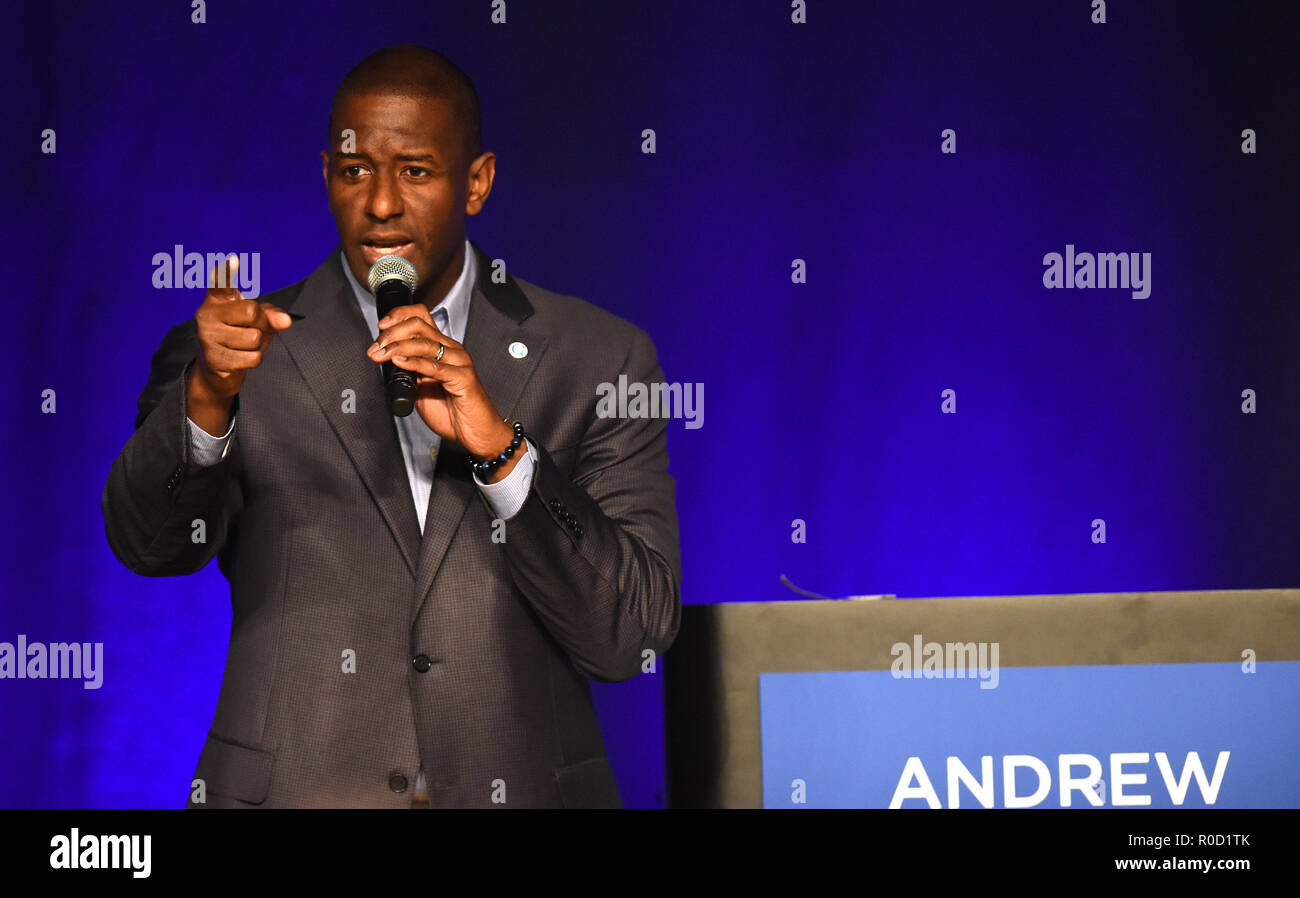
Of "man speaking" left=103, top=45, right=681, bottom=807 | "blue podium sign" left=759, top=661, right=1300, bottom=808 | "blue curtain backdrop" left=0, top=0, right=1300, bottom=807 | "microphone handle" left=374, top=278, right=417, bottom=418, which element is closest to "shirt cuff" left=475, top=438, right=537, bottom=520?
"man speaking" left=103, top=45, right=681, bottom=807

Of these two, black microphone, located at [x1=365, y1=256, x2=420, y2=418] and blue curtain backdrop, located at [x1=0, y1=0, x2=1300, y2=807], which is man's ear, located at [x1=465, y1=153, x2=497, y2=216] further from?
blue curtain backdrop, located at [x1=0, y1=0, x2=1300, y2=807]

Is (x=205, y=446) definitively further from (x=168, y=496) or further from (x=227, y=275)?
(x=227, y=275)

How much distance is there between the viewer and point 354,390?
1758 mm

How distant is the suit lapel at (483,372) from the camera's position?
5.52 feet

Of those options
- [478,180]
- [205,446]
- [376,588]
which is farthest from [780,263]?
[205,446]

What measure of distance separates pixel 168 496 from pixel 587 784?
61 cm

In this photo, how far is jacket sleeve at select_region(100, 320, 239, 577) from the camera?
63.0 inches

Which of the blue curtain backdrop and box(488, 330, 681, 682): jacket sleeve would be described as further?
the blue curtain backdrop

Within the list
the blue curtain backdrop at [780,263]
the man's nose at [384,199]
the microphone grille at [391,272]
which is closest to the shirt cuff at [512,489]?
the microphone grille at [391,272]

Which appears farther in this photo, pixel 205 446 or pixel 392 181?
pixel 392 181

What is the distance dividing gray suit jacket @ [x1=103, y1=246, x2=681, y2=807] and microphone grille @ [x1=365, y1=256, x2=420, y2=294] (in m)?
0.13

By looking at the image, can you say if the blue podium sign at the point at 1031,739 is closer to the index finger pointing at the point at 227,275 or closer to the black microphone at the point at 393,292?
the black microphone at the point at 393,292

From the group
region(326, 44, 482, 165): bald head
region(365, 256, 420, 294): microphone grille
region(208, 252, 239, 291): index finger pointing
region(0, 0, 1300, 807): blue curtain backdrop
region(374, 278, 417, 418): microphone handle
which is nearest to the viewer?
region(374, 278, 417, 418): microphone handle
